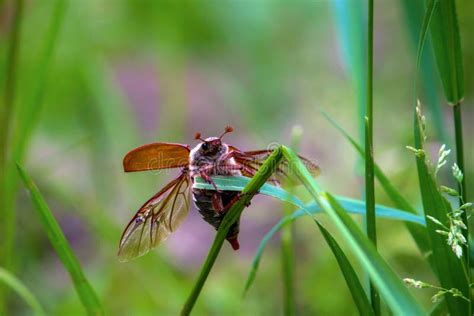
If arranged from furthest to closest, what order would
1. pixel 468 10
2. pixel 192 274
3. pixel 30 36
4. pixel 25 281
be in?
pixel 30 36 < pixel 468 10 < pixel 192 274 < pixel 25 281

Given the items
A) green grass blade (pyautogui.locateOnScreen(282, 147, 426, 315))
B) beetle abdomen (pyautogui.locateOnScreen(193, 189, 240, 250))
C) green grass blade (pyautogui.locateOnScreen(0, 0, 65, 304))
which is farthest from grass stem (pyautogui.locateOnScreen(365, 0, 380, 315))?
green grass blade (pyautogui.locateOnScreen(0, 0, 65, 304))

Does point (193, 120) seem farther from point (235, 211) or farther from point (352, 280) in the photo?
point (352, 280)

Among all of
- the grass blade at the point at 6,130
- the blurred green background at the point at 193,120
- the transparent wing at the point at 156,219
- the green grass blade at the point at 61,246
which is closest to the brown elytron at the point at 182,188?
the transparent wing at the point at 156,219

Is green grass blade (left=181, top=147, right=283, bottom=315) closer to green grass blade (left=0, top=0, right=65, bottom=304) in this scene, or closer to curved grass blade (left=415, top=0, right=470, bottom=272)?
curved grass blade (left=415, top=0, right=470, bottom=272)

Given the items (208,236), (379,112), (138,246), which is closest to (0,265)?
(138,246)

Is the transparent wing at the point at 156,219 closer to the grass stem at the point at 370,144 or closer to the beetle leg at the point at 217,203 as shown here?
the beetle leg at the point at 217,203

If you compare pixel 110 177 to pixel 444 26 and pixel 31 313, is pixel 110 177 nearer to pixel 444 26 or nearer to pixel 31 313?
pixel 31 313
